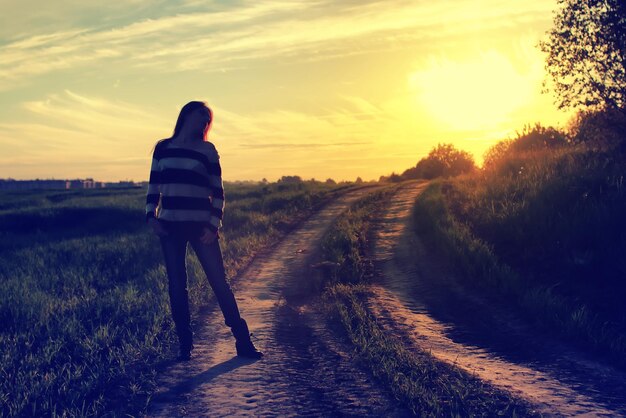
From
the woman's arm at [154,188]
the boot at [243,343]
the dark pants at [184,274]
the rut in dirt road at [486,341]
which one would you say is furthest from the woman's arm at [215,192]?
the rut in dirt road at [486,341]

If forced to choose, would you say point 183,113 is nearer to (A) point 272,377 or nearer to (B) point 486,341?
(A) point 272,377

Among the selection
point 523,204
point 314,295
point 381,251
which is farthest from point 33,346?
point 523,204

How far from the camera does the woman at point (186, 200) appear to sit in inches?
207

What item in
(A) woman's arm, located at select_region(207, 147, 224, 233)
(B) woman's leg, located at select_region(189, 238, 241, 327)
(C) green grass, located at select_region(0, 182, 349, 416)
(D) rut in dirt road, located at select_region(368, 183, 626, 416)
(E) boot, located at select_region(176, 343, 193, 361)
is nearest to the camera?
(C) green grass, located at select_region(0, 182, 349, 416)

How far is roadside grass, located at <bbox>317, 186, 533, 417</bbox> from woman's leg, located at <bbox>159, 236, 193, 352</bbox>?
6.54 feet

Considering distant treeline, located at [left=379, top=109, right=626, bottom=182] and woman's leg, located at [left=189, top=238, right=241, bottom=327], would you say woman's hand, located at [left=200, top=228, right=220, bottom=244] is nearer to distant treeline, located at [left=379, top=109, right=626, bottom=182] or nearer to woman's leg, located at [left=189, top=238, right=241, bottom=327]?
woman's leg, located at [left=189, top=238, right=241, bottom=327]

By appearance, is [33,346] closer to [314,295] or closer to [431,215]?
[314,295]

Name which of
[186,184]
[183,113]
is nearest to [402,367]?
[186,184]

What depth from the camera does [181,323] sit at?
18.5ft

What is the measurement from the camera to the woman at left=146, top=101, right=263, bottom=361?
17.3 feet

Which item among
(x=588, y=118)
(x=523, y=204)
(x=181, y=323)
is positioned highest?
(x=588, y=118)

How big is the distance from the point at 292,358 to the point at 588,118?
1603 cm

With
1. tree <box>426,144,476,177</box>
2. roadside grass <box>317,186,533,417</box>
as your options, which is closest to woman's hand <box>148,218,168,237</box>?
roadside grass <box>317,186,533,417</box>

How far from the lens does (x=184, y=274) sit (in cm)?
559
